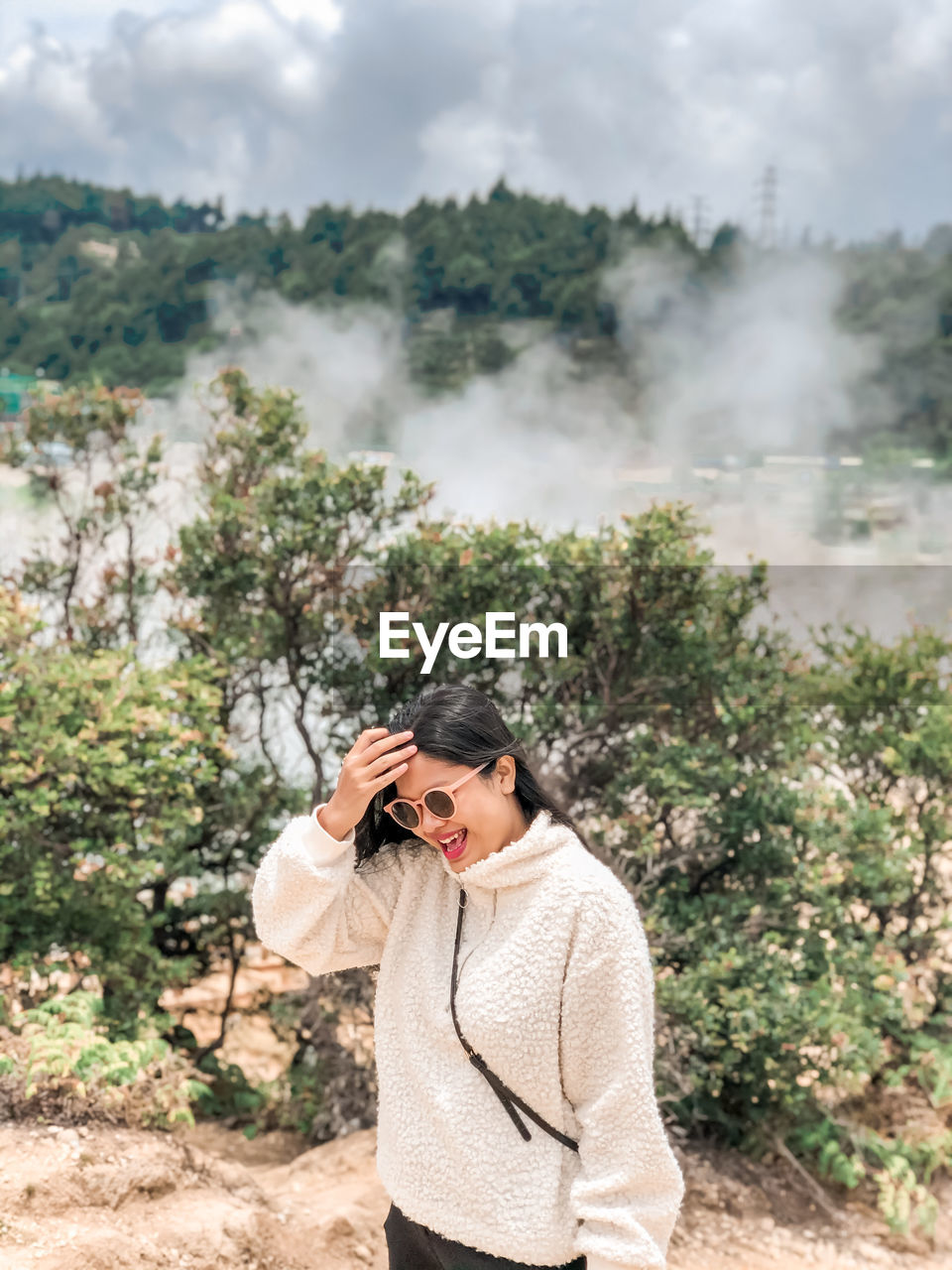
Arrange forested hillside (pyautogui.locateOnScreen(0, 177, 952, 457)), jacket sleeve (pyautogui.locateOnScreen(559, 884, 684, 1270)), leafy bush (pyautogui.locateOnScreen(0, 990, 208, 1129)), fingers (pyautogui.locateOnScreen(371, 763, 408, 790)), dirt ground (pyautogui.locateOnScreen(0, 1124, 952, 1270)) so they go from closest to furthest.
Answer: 1. jacket sleeve (pyautogui.locateOnScreen(559, 884, 684, 1270))
2. fingers (pyautogui.locateOnScreen(371, 763, 408, 790))
3. dirt ground (pyautogui.locateOnScreen(0, 1124, 952, 1270))
4. leafy bush (pyautogui.locateOnScreen(0, 990, 208, 1129))
5. forested hillside (pyautogui.locateOnScreen(0, 177, 952, 457))

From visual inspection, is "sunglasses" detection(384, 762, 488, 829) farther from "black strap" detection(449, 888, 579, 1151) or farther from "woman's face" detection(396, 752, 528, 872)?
"black strap" detection(449, 888, 579, 1151)

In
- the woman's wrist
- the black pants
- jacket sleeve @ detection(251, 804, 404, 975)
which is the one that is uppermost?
the woman's wrist

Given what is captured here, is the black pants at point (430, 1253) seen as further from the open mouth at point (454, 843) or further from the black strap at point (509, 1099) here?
the open mouth at point (454, 843)

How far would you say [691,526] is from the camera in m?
3.84

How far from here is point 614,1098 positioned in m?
1.26

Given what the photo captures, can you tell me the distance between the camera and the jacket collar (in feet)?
4.46

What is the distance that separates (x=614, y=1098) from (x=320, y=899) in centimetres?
43

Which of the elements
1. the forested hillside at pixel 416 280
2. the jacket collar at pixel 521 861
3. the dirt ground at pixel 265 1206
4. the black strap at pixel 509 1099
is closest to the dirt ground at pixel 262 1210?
the dirt ground at pixel 265 1206

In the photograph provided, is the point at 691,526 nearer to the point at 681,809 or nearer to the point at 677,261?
the point at 681,809

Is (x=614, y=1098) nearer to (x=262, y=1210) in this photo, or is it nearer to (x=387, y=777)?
(x=387, y=777)

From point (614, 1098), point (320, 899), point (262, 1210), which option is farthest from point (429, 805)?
point (262, 1210)

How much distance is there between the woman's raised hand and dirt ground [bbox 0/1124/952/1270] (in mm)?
1356

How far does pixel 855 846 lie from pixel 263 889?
2.93 metres

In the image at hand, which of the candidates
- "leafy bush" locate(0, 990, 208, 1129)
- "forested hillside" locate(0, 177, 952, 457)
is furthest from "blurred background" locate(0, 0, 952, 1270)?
"forested hillside" locate(0, 177, 952, 457)
